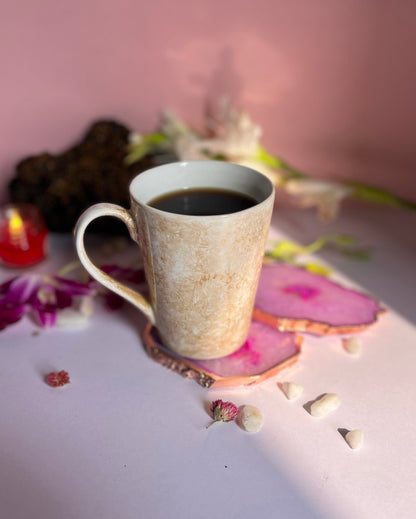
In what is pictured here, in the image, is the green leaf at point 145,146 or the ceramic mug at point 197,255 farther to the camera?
the green leaf at point 145,146

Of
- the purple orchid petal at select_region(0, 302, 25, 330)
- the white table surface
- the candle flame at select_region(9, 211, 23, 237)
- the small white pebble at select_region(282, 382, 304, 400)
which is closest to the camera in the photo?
the white table surface

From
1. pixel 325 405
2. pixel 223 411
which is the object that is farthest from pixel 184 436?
pixel 325 405

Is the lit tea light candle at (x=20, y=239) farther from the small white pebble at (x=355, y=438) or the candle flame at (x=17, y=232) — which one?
the small white pebble at (x=355, y=438)

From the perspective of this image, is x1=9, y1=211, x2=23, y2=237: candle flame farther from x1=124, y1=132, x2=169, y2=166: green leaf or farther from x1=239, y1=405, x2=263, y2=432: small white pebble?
x1=239, y1=405, x2=263, y2=432: small white pebble

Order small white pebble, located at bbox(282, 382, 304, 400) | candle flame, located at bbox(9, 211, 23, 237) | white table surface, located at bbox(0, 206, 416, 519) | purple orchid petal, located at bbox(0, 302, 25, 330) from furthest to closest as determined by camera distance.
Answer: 1. candle flame, located at bbox(9, 211, 23, 237)
2. purple orchid petal, located at bbox(0, 302, 25, 330)
3. small white pebble, located at bbox(282, 382, 304, 400)
4. white table surface, located at bbox(0, 206, 416, 519)

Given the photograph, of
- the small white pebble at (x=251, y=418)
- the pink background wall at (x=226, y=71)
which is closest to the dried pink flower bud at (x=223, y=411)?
the small white pebble at (x=251, y=418)

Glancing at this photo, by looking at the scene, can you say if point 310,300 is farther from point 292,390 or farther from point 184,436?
point 184,436

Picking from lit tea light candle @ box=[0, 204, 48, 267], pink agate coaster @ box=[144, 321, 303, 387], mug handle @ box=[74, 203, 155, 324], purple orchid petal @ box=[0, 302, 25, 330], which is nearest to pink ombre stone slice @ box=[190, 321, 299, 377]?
pink agate coaster @ box=[144, 321, 303, 387]

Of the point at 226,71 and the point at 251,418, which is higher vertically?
the point at 226,71
